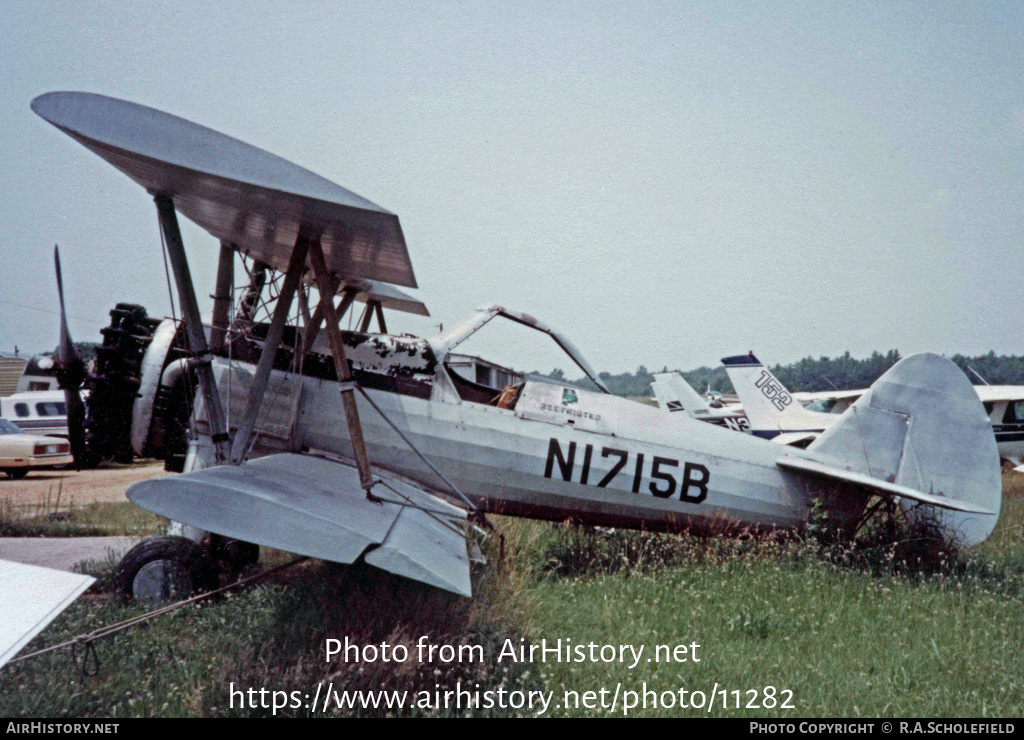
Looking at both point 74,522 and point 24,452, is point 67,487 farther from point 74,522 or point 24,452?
point 74,522

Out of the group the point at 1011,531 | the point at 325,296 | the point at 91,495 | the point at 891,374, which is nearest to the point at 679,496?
the point at 891,374

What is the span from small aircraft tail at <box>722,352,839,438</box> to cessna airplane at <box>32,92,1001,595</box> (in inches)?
339

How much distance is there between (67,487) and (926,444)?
13498 millimetres

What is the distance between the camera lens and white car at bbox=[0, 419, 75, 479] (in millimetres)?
11789

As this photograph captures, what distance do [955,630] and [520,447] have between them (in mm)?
3031

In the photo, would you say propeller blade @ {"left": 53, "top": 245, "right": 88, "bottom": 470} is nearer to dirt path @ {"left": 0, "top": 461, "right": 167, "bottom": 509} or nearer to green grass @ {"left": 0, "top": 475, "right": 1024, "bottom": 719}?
green grass @ {"left": 0, "top": 475, "right": 1024, "bottom": 719}

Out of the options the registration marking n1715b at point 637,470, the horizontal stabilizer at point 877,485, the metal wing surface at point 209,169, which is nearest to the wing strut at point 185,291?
the metal wing surface at point 209,169

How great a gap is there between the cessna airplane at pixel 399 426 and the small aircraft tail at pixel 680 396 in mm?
10191

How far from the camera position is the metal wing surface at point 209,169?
126 inches

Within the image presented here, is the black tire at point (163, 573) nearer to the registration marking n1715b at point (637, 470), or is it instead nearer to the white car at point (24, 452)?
the registration marking n1715b at point (637, 470)

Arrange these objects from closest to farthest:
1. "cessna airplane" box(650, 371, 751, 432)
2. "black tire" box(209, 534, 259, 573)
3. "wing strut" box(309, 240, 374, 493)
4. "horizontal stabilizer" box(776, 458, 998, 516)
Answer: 1. "wing strut" box(309, 240, 374, 493)
2. "black tire" box(209, 534, 259, 573)
3. "horizontal stabilizer" box(776, 458, 998, 516)
4. "cessna airplane" box(650, 371, 751, 432)

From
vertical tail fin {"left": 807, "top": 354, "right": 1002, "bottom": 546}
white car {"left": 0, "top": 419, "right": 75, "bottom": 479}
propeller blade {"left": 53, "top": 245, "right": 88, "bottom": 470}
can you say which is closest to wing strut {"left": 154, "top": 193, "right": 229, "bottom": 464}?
propeller blade {"left": 53, "top": 245, "right": 88, "bottom": 470}

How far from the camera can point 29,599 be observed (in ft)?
6.99

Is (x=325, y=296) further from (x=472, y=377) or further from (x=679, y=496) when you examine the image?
(x=679, y=496)
